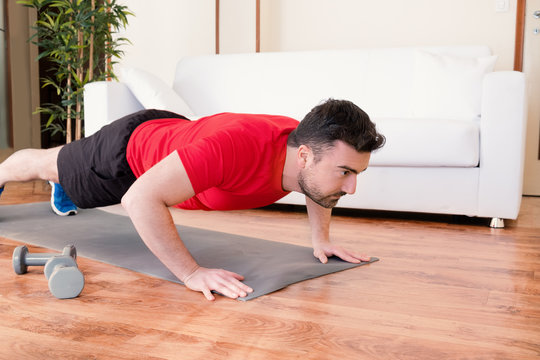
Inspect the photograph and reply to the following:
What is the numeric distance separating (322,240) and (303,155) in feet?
1.44

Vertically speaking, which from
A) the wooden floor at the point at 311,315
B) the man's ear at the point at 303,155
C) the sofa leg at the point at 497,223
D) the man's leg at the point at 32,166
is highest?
the man's ear at the point at 303,155

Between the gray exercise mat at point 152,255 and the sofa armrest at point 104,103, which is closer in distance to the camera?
the gray exercise mat at point 152,255

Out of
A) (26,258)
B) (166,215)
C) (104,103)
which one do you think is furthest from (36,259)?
(104,103)

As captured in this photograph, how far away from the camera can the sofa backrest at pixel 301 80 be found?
2889 mm

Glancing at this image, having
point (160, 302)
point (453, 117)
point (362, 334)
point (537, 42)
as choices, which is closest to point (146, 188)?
point (160, 302)

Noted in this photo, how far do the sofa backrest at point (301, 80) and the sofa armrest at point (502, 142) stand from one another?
0.63 m

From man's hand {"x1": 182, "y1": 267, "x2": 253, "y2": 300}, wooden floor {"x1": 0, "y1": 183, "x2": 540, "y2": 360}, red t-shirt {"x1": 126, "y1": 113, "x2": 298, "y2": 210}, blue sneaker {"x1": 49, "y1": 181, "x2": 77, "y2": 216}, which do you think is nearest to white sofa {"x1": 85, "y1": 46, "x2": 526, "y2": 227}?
wooden floor {"x1": 0, "y1": 183, "x2": 540, "y2": 360}

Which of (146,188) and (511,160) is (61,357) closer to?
(146,188)

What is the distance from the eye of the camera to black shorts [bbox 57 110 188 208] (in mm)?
1466

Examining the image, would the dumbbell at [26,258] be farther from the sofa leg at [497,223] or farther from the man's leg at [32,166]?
the sofa leg at [497,223]

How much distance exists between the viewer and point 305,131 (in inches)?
48.1

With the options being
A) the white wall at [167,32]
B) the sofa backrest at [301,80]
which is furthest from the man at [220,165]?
the white wall at [167,32]

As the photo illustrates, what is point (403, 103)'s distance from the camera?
2.86 meters

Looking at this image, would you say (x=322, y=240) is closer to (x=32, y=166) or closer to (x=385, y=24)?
(x=32, y=166)
